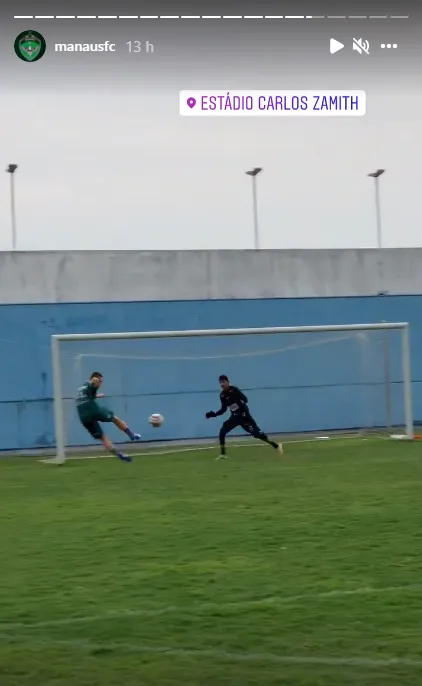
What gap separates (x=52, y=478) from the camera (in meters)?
16.1

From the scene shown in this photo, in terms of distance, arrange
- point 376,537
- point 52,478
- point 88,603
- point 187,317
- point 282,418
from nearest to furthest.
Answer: point 88,603, point 376,537, point 52,478, point 282,418, point 187,317

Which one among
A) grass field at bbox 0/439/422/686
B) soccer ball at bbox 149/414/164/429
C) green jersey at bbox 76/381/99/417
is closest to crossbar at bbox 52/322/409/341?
green jersey at bbox 76/381/99/417

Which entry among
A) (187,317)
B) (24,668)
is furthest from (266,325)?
(24,668)

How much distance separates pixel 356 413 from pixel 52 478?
8910 millimetres

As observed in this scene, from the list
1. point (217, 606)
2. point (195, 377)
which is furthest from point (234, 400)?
point (217, 606)

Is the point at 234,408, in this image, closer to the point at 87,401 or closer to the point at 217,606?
the point at 87,401

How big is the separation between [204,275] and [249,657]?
69.8 feet

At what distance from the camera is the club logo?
21016 mm

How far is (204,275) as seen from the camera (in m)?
27.1

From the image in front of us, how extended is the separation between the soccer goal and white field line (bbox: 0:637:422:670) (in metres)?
14.6

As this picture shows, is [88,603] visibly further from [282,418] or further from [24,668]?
[282,418]

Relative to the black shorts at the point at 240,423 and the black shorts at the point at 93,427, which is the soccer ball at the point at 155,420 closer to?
the black shorts at the point at 93,427

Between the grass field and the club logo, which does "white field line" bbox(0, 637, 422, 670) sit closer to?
the grass field

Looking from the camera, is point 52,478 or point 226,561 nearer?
point 226,561
